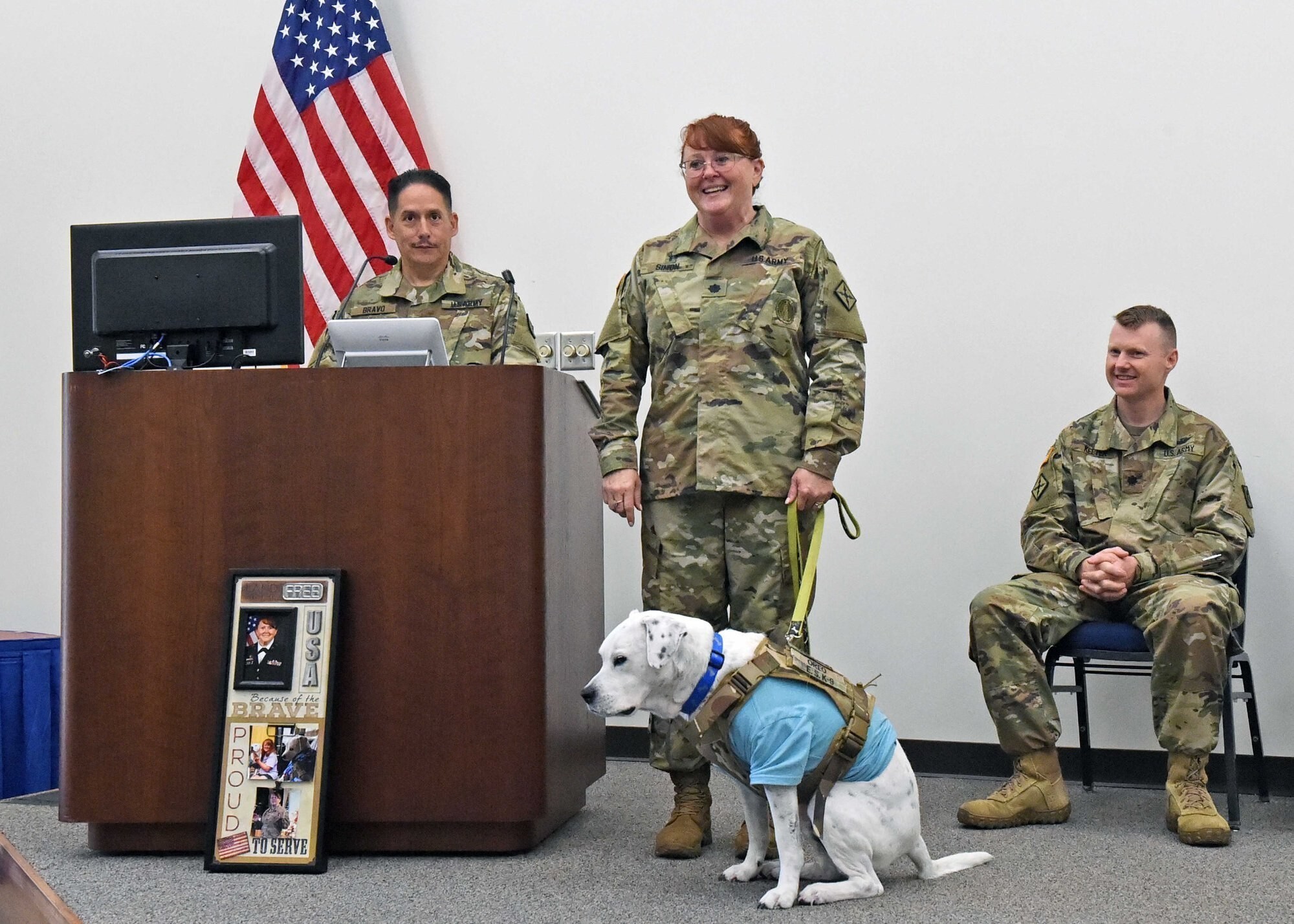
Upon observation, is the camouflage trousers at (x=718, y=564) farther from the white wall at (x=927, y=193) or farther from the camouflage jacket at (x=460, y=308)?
the white wall at (x=927, y=193)

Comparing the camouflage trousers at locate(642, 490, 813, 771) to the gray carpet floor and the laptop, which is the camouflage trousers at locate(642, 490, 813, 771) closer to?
the gray carpet floor

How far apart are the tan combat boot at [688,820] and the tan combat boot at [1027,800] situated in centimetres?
67

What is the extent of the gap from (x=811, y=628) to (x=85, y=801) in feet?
7.13

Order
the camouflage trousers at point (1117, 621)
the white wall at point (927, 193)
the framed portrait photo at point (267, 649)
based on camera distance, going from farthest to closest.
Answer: the white wall at point (927, 193), the camouflage trousers at point (1117, 621), the framed portrait photo at point (267, 649)

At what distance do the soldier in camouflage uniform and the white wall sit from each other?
1218 mm

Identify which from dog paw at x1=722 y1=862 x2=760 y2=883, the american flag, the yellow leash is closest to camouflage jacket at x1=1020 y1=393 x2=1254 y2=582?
the yellow leash

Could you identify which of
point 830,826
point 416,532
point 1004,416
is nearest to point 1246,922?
point 830,826

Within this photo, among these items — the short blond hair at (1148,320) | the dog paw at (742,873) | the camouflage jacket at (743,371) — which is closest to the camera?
the dog paw at (742,873)

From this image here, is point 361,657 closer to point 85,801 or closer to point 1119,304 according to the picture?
point 85,801

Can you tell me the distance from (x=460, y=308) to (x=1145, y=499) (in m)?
1.84

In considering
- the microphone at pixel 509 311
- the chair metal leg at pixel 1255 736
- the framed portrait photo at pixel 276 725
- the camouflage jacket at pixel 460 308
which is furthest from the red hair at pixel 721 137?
the chair metal leg at pixel 1255 736

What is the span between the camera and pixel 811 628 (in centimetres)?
401

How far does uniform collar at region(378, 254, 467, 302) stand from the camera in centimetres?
346

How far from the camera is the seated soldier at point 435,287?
11.1 ft
